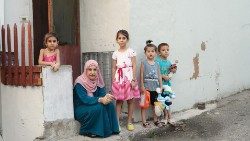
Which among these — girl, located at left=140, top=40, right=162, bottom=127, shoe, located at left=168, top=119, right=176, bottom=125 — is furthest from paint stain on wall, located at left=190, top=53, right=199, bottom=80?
girl, located at left=140, top=40, right=162, bottom=127

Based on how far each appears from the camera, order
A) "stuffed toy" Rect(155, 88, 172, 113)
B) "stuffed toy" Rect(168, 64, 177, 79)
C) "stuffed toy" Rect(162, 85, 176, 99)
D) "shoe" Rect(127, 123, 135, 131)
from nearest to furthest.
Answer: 1. "shoe" Rect(127, 123, 135, 131)
2. "stuffed toy" Rect(155, 88, 172, 113)
3. "stuffed toy" Rect(162, 85, 176, 99)
4. "stuffed toy" Rect(168, 64, 177, 79)

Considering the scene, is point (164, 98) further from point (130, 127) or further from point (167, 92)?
point (130, 127)

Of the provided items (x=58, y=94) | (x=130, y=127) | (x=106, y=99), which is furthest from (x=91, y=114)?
(x=130, y=127)

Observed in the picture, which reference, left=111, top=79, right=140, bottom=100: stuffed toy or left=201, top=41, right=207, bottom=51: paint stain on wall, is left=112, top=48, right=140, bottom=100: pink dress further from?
left=201, top=41, right=207, bottom=51: paint stain on wall

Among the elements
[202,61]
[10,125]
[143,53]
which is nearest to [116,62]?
[143,53]

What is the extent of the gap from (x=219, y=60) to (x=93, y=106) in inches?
161

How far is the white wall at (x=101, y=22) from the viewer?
21.7 ft

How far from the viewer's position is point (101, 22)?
6.86m

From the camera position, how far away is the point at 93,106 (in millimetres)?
5801

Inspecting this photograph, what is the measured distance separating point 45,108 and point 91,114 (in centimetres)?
68

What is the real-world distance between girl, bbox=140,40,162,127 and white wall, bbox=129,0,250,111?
0.67 feet

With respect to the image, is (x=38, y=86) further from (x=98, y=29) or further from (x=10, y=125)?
(x=98, y=29)

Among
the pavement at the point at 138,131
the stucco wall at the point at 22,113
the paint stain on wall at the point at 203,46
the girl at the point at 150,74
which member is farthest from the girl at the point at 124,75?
the paint stain on wall at the point at 203,46

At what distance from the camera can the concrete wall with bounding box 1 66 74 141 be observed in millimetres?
5422
